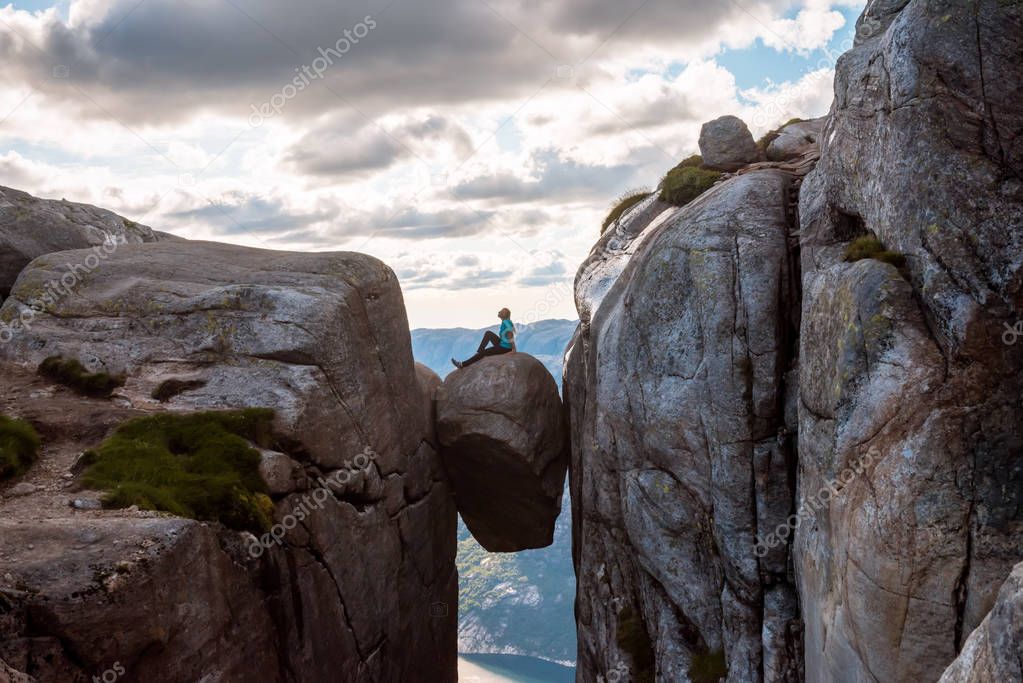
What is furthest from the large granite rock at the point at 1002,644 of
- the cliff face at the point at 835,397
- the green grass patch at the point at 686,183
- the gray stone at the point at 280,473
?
the green grass patch at the point at 686,183

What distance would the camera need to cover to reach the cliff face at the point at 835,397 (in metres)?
13.9

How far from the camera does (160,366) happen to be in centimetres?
2312

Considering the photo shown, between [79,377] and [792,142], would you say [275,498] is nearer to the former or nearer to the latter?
[79,377]

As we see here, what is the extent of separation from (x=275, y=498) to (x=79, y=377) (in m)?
6.89

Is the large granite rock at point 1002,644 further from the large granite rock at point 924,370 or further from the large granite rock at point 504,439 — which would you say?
the large granite rock at point 504,439

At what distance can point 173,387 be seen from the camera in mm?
22328

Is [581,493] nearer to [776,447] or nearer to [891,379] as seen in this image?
[776,447]

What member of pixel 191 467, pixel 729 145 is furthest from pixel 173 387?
pixel 729 145

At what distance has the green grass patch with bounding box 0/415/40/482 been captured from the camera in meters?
17.6

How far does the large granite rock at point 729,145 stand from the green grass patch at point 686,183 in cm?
63

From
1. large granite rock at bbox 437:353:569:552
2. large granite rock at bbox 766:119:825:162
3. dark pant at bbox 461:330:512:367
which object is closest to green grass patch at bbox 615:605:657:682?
large granite rock at bbox 437:353:569:552

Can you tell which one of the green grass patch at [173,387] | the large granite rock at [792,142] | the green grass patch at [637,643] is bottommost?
the green grass patch at [637,643]

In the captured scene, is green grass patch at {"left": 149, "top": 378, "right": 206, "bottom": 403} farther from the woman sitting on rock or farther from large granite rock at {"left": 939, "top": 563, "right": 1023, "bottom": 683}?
large granite rock at {"left": 939, "top": 563, "right": 1023, "bottom": 683}

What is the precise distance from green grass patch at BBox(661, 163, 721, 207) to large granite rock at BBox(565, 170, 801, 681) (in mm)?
3111
